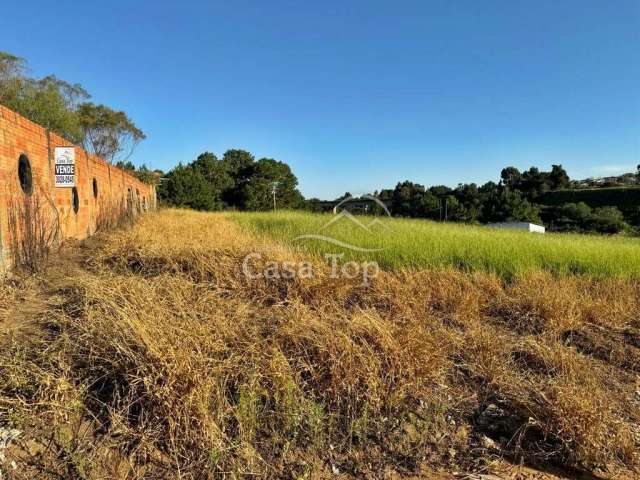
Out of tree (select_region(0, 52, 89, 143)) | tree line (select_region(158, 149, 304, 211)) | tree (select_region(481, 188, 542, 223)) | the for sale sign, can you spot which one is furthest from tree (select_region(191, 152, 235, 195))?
the for sale sign

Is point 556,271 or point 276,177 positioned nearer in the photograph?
point 556,271

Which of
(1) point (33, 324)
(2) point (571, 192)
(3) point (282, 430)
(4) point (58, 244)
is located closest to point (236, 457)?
(3) point (282, 430)

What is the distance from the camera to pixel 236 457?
1772mm

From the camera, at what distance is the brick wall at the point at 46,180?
454cm

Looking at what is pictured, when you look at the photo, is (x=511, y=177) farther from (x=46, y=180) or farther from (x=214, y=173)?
(x=46, y=180)

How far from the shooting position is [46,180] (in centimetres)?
598

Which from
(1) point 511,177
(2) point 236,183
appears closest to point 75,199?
(2) point 236,183

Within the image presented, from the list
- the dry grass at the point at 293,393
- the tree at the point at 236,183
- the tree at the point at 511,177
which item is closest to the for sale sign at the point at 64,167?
the dry grass at the point at 293,393

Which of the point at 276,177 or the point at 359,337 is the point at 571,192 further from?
the point at 359,337

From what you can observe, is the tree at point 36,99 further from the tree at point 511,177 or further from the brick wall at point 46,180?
the tree at point 511,177

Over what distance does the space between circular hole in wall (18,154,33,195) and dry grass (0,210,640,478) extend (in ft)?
9.03

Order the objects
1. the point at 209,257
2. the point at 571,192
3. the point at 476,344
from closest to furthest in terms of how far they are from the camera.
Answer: the point at 476,344 < the point at 209,257 < the point at 571,192

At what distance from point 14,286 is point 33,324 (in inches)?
61.7

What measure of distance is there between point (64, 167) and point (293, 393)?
5867 millimetres
